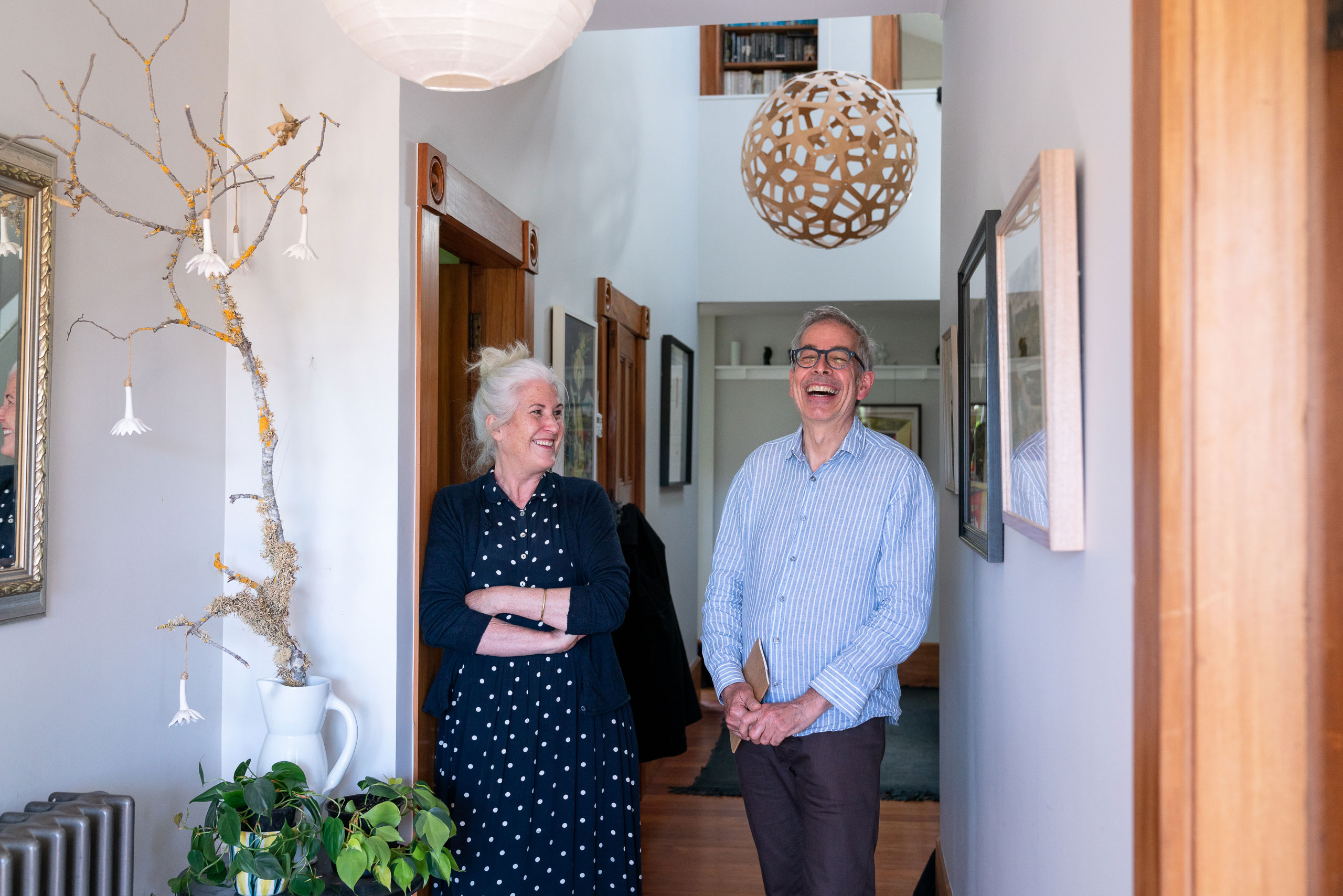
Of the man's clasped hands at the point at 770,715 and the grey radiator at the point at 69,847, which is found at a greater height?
the man's clasped hands at the point at 770,715

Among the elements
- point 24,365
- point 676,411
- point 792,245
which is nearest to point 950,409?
point 24,365

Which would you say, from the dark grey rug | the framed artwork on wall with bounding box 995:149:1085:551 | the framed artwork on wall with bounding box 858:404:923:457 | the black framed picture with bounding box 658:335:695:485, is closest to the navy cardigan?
the framed artwork on wall with bounding box 995:149:1085:551

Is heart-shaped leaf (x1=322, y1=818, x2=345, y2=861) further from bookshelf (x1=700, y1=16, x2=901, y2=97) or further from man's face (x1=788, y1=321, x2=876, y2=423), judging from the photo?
bookshelf (x1=700, y1=16, x2=901, y2=97)

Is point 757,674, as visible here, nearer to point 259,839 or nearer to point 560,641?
point 560,641

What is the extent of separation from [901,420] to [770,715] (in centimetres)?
484

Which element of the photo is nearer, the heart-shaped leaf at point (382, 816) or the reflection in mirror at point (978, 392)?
the reflection in mirror at point (978, 392)

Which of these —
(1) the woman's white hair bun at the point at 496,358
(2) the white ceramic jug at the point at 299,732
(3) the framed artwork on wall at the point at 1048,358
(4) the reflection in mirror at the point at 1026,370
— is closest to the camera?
(3) the framed artwork on wall at the point at 1048,358

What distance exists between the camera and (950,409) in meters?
2.86

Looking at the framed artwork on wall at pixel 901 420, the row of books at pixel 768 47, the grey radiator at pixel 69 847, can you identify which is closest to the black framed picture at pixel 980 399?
the grey radiator at pixel 69 847

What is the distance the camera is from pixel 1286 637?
0.76 m

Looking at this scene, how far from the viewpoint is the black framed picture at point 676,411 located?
210 inches

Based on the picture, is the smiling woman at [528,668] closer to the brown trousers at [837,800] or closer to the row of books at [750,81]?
the brown trousers at [837,800]

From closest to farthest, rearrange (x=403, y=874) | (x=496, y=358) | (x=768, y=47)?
(x=403, y=874)
(x=496, y=358)
(x=768, y=47)

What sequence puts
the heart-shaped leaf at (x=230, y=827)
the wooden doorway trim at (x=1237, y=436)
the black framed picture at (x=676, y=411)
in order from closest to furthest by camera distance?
the wooden doorway trim at (x=1237, y=436)
the heart-shaped leaf at (x=230, y=827)
the black framed picture at (x=676, y=411)
